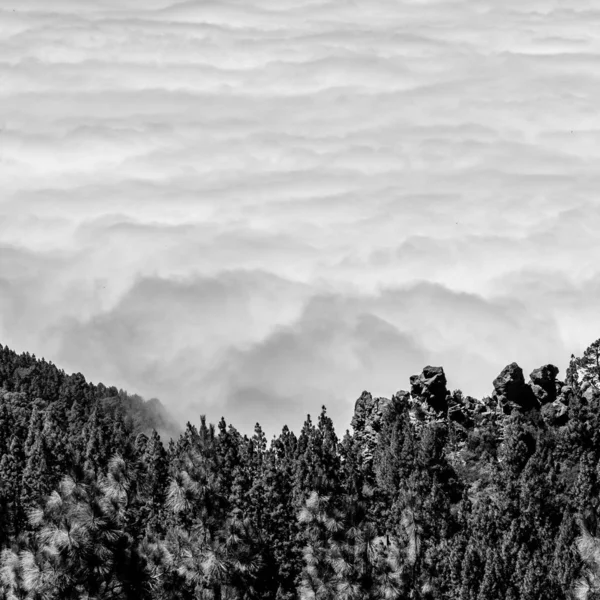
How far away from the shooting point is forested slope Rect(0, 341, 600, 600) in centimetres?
9406

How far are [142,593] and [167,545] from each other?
949 centimetres

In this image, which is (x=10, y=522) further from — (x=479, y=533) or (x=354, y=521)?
(x=354, y=521)

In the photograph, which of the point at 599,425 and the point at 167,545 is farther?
the point at 599,425

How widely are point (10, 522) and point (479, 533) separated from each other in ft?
133

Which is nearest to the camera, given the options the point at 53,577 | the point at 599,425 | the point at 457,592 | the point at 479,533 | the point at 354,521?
the point at 53,577

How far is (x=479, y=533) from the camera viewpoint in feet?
470

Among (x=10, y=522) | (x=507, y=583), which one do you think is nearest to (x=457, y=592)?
(x=507, y=583)

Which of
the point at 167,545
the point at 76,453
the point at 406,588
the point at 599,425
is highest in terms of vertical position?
the point at 76,453

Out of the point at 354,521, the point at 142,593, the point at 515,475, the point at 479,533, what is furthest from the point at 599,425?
the point at 142,593

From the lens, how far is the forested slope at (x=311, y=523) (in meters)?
94.1

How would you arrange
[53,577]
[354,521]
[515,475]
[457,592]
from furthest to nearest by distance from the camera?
[515,475] < [457,592] < [354,521] < [53,577]

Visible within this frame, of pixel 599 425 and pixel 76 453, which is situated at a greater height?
pixel 76 453

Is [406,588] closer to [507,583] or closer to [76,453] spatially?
[507,583]

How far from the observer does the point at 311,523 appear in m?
106
